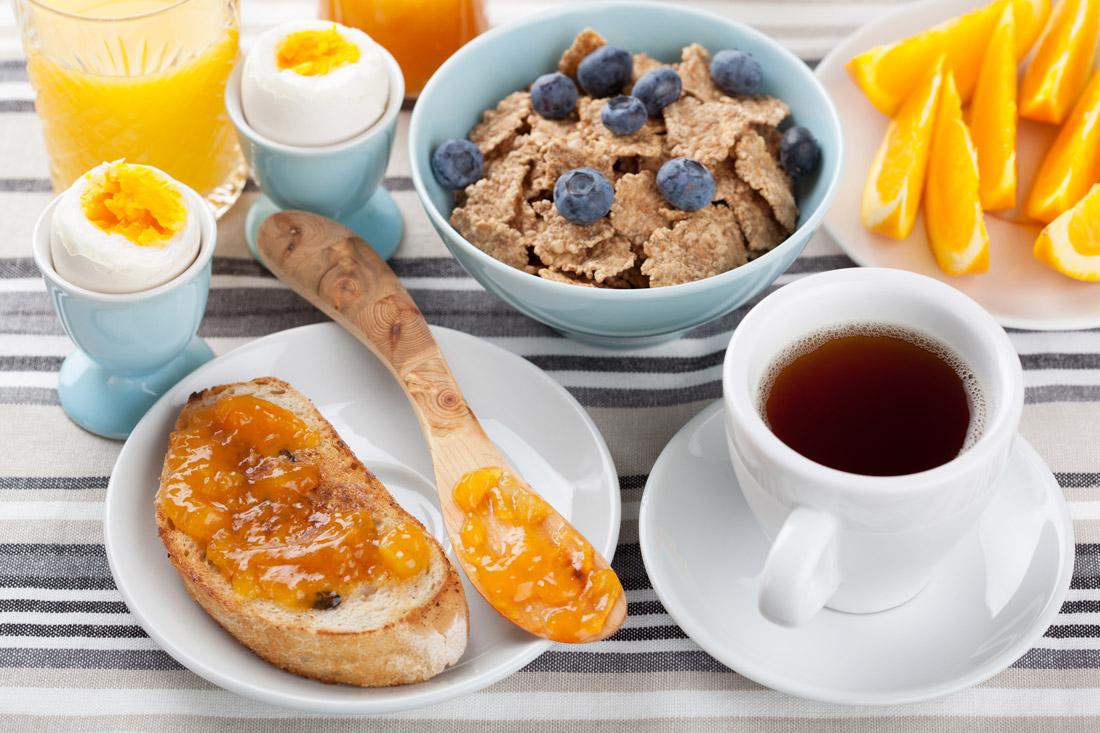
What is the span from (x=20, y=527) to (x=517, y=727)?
717mm

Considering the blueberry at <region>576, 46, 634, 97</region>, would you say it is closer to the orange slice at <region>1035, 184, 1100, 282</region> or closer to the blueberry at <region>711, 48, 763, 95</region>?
the blueberry at <region>711, 48, 763, 95</region>

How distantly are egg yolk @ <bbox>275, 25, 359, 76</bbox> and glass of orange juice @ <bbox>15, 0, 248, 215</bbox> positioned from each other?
0.17 meters

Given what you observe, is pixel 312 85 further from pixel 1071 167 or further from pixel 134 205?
pixel 1071 167

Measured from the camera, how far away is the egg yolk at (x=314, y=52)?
164cm

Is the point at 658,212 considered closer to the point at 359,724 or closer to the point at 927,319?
the point at 927,319

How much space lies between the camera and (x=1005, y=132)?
182 cm

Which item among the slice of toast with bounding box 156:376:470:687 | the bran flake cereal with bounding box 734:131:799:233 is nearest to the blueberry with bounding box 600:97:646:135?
the bran flake cereal with bounding box 734:131:799:233

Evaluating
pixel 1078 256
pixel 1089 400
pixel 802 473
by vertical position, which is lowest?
pixel 1089 400

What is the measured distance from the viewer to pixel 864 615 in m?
1.35

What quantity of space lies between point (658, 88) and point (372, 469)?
0.67 meters

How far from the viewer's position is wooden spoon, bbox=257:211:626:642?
1.46m

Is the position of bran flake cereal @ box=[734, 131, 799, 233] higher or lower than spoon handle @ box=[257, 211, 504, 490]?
higher

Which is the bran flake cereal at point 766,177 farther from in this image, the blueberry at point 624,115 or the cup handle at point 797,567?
the cup handle at point 797,567

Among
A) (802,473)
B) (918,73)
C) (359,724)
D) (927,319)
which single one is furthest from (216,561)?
(918,73)
